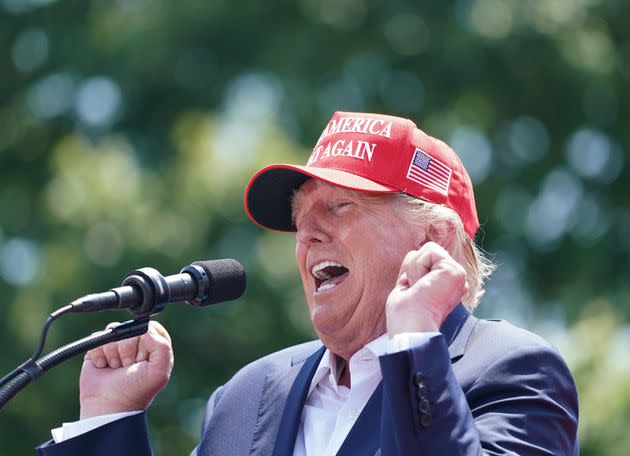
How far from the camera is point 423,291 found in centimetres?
309

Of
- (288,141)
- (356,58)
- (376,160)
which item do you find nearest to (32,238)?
(288,141)

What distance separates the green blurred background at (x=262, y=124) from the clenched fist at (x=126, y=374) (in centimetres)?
589

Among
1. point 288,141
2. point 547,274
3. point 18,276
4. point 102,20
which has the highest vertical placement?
point 102,20

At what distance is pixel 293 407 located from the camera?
369cm

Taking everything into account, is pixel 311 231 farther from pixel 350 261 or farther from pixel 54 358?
Answer: pixel 54 358

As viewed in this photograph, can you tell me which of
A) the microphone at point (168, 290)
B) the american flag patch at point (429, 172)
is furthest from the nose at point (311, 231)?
the microphone at point (168, 290)

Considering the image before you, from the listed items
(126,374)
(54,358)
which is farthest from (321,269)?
(54,358)

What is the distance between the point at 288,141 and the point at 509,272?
298 centimetres

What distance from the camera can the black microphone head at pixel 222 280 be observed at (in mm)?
3322

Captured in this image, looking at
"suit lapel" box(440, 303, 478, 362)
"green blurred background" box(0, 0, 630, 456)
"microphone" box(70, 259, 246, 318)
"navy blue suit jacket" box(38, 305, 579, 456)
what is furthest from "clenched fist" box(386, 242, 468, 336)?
"green blurred background" box(0, 0, 630, 456)

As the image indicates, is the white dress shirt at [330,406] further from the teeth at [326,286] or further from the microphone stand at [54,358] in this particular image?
the microphone stand at [54,358]

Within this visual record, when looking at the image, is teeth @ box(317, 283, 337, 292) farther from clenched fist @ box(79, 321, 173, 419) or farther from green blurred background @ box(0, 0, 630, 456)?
green blurred background @ box(0, 0, 630, 456)

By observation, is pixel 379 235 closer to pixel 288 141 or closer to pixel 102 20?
pixel 288 141

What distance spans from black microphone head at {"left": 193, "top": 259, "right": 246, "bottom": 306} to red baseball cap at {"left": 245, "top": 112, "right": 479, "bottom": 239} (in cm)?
45
